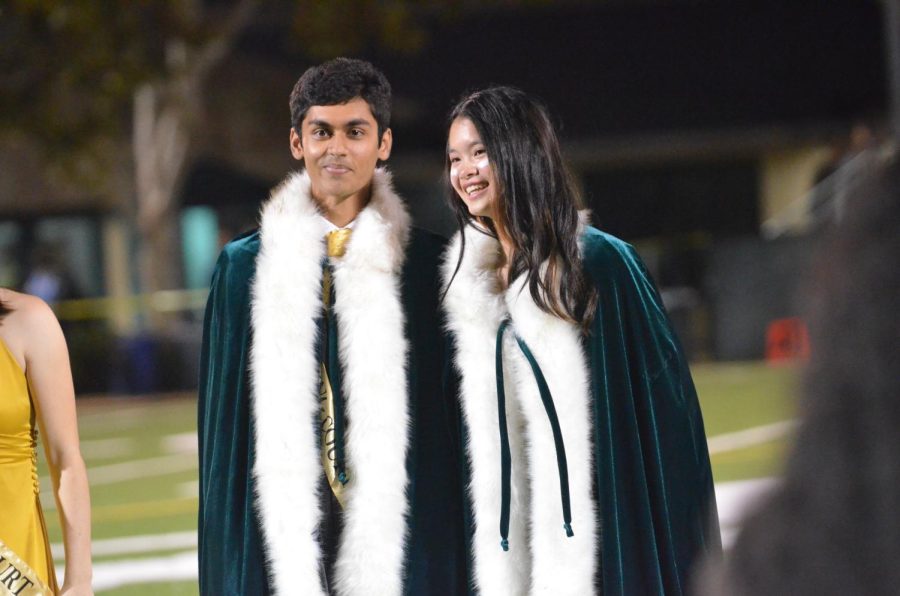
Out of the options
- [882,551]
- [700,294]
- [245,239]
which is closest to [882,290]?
[882,551]

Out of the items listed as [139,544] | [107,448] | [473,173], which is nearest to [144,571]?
[139,544]

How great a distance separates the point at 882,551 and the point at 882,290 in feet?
0.41

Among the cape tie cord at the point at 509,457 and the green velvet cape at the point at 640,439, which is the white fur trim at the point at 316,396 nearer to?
the cape tie cord at the point at 509,457

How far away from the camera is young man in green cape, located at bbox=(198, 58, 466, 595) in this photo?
3.21m

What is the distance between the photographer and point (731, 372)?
18.2m

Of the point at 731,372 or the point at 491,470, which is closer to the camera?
the point at 491,470

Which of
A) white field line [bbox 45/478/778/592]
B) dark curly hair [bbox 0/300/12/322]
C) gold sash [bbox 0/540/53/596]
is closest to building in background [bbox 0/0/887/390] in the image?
white field line [bbox 45/478/778/592]

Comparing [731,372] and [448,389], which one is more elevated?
[448,389]

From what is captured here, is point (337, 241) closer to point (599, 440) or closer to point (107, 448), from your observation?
point (599, 440)

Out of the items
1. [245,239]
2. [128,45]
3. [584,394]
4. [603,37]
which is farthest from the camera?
[603,37]

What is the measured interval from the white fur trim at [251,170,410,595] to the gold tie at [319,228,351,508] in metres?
0.03

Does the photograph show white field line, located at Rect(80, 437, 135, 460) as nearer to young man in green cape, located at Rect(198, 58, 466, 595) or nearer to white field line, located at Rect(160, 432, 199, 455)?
white field line, located at Rect(160, 432, 199, 455)

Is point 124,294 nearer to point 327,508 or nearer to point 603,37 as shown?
point 603,37

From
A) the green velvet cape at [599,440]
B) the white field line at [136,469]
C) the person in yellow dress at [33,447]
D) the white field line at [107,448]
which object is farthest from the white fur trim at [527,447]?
the white field line at [107,448]
